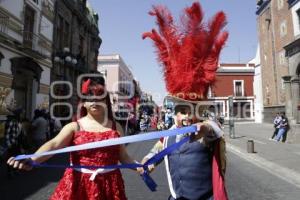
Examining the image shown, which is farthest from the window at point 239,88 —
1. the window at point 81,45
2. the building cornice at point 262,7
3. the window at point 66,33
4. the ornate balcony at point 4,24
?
the ornate balcony at point 4,24

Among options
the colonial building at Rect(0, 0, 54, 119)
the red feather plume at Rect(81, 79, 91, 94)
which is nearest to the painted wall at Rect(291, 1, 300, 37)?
the colonial building at Rect(0, 0, 54, 119)

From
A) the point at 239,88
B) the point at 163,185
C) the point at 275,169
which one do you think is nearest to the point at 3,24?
the point at 163,185

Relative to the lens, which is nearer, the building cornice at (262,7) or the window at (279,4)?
the window at (279,4)

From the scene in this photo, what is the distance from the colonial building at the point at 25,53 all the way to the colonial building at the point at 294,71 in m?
15.2

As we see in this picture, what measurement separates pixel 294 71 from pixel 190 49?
25676 millimetres

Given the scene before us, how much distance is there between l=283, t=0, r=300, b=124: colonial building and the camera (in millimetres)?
23417

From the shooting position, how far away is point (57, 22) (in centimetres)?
2194

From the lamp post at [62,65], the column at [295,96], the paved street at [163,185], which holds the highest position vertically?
the lamp post at [62,65]

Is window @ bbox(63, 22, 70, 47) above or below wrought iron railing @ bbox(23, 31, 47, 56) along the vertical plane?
above

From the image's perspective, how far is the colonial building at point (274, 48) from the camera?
1158 inches

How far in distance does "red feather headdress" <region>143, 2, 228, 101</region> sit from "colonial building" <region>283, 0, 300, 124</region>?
20.8m

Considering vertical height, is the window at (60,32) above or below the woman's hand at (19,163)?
above

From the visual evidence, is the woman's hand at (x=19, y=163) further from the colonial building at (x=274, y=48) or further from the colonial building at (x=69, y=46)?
the colonial building at (x=274, y=48)

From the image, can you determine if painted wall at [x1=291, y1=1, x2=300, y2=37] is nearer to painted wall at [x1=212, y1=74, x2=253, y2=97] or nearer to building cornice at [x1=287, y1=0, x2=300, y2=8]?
building cornice at [x1=287, y1=0, x2=300, y2=8]
